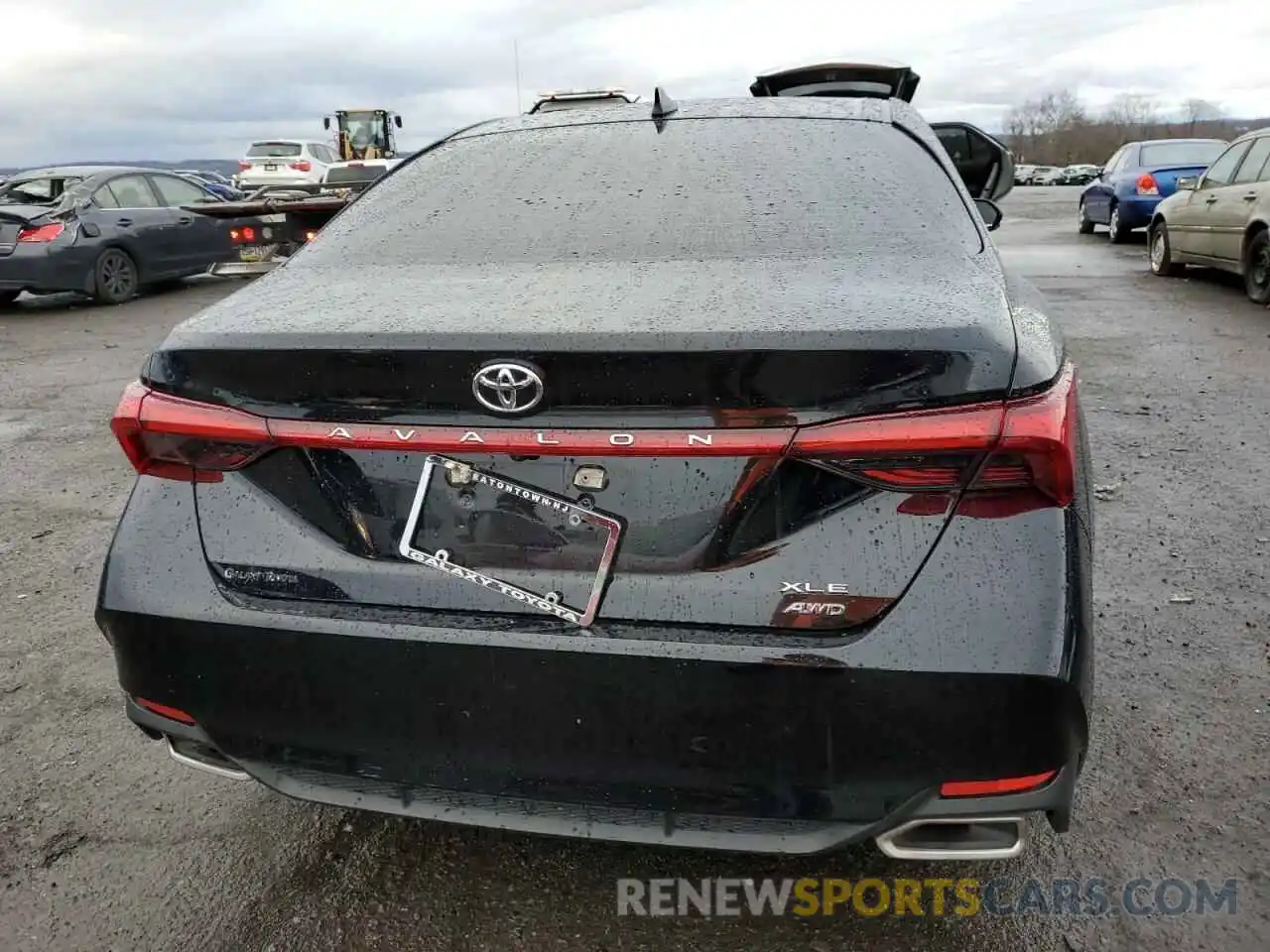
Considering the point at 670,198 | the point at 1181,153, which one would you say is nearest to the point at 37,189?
the point at 670,198

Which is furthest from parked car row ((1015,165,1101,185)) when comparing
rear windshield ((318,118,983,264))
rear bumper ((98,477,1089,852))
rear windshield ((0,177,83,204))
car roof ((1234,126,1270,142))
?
rear bumper ((98,477,1089,852))

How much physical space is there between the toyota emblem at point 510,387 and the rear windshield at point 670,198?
60cm

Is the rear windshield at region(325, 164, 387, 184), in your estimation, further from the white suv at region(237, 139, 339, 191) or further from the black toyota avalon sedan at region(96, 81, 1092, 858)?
the black toyota avalon sedan at region(96, 81, 1092, 858)

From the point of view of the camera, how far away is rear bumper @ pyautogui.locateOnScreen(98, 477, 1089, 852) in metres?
1.65

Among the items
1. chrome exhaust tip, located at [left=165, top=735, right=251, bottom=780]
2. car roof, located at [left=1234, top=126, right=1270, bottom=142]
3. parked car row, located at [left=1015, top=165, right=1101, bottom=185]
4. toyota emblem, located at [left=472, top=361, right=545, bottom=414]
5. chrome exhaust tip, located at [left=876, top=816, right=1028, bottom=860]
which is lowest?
parked car row, located at [left=1015, top=165, right=1101, bottom=185]

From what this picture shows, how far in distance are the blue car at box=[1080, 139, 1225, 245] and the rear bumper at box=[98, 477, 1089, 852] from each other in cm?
1485

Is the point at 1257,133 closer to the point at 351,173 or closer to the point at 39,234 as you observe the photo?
the point at 351,173

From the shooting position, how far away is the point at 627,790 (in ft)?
5.86

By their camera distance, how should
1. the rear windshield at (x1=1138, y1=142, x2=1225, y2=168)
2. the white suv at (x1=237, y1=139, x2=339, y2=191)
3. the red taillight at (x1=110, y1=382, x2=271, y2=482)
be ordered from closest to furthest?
the red taillight at (x1=110, y1=382, x2=271, y2=482), the rear windshield at (x1=1138, y1=142, x2=1225, y2=168), the white suv at (x1=237, y1=139, x2=339, y2=191)

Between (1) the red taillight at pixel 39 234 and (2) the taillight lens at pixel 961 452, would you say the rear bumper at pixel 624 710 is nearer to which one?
(2) the taillight lens at pixel 961 452

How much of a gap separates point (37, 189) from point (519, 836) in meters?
12.8

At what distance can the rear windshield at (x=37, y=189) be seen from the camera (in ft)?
39.7

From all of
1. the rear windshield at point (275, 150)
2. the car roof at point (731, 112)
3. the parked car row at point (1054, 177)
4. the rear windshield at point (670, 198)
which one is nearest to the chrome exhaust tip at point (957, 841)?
the rear windshield at point (670, 198)

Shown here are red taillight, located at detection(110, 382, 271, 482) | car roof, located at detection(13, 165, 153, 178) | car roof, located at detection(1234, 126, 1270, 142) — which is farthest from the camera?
car roof, located at detection(13, 165, 153, 178)
